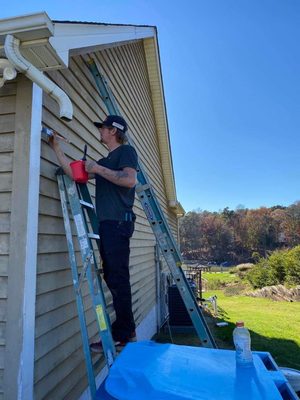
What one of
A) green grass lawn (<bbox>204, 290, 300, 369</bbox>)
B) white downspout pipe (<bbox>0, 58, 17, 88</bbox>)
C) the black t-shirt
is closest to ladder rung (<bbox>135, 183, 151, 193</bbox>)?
the black t-shirt

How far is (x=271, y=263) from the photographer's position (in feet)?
67.3

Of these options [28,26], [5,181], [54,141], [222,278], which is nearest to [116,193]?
[54,141]

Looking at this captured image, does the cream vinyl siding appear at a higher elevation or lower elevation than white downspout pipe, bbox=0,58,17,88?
A: lower

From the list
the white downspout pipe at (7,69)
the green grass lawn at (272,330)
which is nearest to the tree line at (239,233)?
the green grass lawn at (272,330)

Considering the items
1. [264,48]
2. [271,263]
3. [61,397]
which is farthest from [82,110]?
[271,263]

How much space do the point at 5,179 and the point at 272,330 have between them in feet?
27.0

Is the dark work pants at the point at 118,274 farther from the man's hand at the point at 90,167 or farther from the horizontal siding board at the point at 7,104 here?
the horizontal siding board at the point at 7,104

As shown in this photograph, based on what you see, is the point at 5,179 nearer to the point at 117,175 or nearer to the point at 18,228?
the point at 18,228

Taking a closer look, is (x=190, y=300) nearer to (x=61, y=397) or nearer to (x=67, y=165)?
(x=61, y=397)

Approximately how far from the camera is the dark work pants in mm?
2672

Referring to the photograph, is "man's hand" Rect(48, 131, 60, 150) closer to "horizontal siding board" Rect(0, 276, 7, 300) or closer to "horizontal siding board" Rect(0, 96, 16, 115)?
"horizontal siding board" Rect(0, 96, 16, 115)

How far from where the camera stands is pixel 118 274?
2688 mm

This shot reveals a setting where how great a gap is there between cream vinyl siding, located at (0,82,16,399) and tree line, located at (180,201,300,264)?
2443 inches

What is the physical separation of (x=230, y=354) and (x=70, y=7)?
6.22 meters
